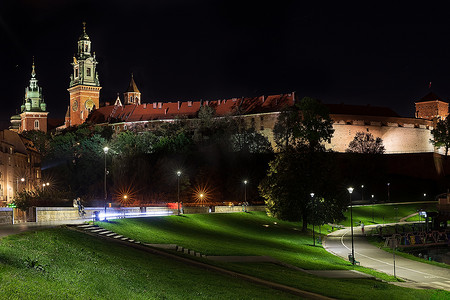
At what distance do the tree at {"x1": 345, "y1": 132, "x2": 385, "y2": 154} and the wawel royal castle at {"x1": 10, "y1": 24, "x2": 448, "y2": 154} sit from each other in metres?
2.61

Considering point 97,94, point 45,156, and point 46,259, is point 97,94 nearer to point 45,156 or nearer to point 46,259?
point 45,156

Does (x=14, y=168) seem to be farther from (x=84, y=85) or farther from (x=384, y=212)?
(x=84, y=85)

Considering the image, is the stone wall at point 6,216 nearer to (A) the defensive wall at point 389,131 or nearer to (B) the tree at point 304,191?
(B) the tree at point 304,191

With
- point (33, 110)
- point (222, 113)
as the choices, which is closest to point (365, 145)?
point (222, 113)

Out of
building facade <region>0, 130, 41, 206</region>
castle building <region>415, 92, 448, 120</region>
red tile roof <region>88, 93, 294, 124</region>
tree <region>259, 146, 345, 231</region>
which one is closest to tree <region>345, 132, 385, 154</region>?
red tile roof <region>88, 93, 294, 124</region>

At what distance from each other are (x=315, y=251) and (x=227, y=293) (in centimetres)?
2586

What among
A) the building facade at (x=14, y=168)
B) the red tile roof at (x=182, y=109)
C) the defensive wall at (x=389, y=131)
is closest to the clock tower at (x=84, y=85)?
the red tile roof at (x=182, y=109)

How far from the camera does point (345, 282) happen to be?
30859 mm

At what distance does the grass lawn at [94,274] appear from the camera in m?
17.7

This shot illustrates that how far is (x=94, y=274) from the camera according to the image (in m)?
20.9

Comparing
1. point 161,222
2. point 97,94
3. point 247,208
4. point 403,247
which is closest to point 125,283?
point 161,222

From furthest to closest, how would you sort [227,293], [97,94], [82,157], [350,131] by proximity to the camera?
[97,94]
[350,131]
[82,157]
[227,293]

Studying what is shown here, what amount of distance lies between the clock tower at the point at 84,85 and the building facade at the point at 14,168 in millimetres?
75183

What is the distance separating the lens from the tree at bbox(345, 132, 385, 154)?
123006mm
